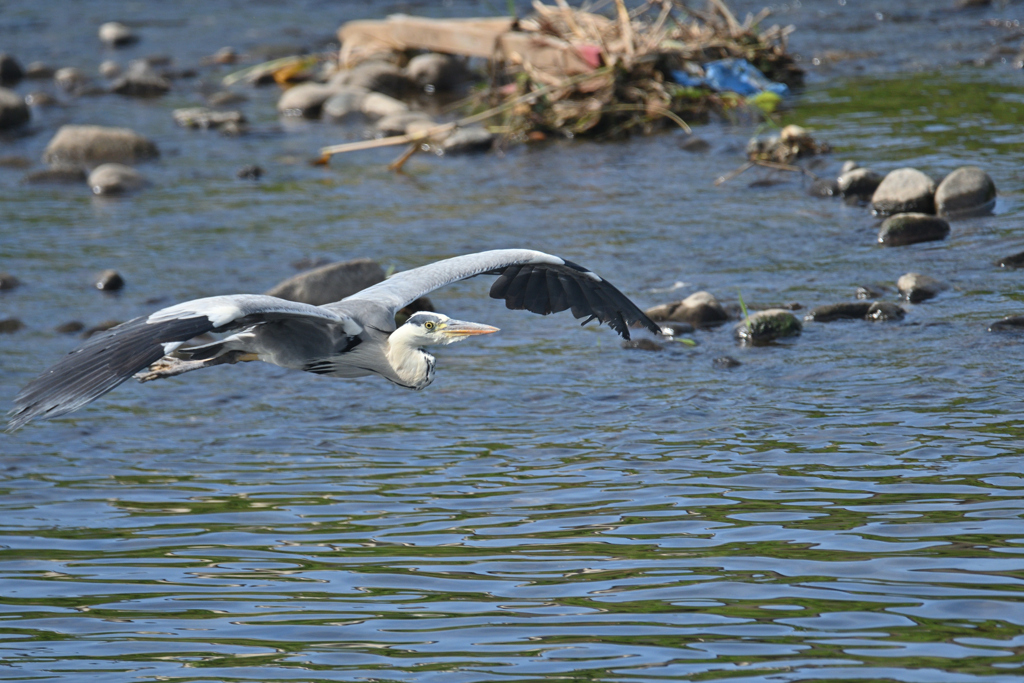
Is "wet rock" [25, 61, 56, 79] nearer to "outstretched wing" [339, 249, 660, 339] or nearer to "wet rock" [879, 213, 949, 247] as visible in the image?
"outstretched wing" [339, 249, 660, 339]

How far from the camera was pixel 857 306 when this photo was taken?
8.48 m

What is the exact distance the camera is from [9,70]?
1881 centimetres

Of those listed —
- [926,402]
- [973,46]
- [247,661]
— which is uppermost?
[973,46]

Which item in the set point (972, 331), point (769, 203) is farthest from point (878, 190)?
point (972, 331)

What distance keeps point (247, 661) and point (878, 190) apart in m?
7.66

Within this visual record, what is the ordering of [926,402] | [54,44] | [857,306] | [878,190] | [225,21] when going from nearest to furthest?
[926,402]
[857,306]
[878,190]
[54,44]
[225,21]

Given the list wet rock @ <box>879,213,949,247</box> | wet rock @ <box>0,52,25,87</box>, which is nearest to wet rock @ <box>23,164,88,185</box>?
wet rock @ <box>0,52,25,87</box>

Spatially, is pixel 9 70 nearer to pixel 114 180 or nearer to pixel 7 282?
pixel 114 180

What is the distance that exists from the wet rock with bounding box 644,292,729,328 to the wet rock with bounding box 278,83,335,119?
8959 millimetres

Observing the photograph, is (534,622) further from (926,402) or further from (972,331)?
(972,331)

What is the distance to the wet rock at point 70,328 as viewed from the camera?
9.42m

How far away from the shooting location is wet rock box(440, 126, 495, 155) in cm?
1402

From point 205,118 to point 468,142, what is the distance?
414 cm

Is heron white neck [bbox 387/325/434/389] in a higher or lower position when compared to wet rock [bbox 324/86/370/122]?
lower
